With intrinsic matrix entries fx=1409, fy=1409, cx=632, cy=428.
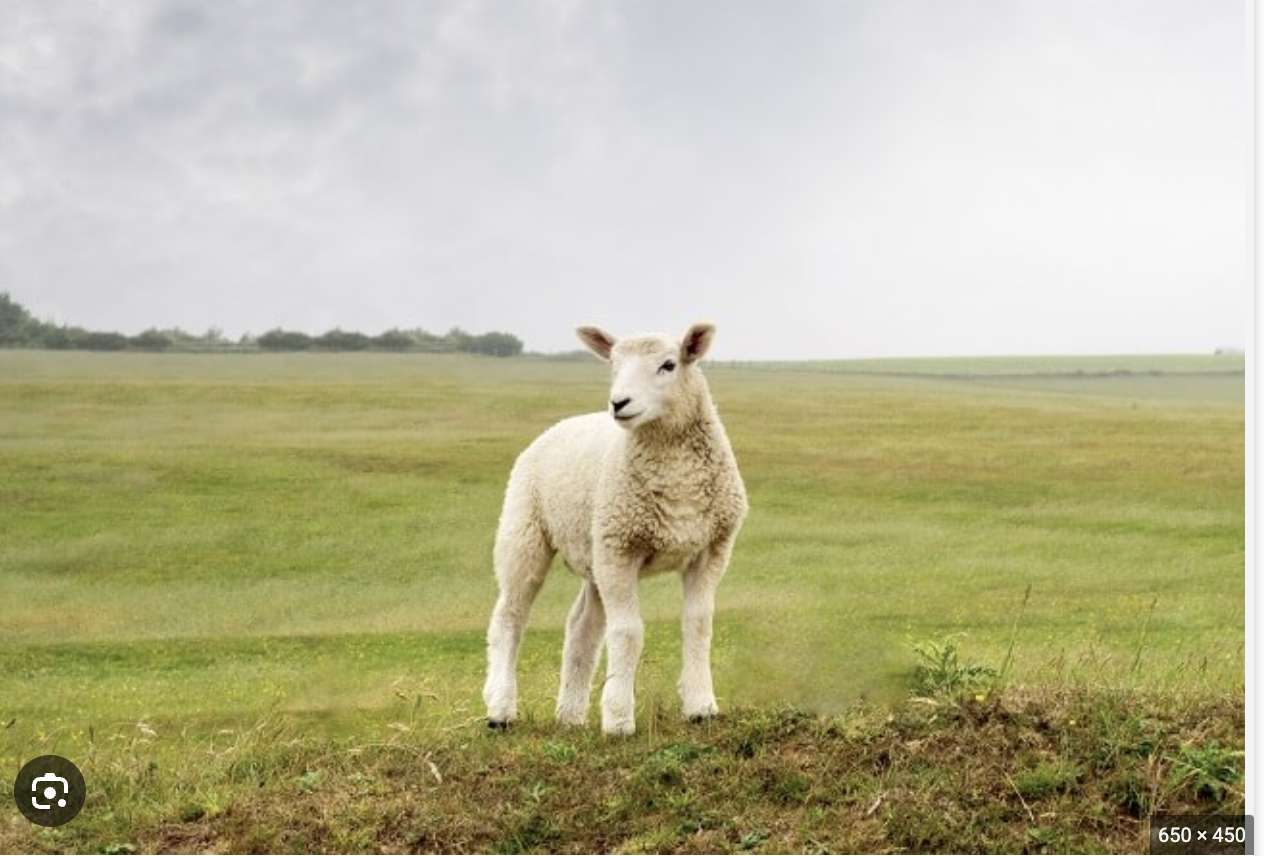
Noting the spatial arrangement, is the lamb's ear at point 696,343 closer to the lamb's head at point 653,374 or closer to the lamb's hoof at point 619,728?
the lamb's head at point 653,374

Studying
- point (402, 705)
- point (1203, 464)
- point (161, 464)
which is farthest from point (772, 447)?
point (402, 705)

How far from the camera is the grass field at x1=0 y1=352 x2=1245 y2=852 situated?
8523mm

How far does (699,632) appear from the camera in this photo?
26.1 ft

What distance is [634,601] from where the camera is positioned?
7.86 m

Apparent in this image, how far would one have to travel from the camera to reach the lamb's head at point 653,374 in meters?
7.46

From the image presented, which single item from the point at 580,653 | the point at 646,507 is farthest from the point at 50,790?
the point at 646,507

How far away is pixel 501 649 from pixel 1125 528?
1382 cm

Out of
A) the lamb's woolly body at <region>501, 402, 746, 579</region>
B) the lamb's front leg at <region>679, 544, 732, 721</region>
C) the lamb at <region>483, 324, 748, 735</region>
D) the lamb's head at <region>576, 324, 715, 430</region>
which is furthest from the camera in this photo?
the lamb's front leg at <region>679, 544, 732, 721</region>

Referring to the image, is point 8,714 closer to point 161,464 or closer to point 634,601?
point 634,601

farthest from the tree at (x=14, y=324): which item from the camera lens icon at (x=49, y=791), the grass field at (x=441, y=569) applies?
the camera lens icon at (x=49, y=791)

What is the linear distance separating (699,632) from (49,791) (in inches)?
147

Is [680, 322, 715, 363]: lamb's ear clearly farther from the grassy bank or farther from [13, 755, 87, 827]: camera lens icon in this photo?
[13, 755, 87, 827]: camera lens icon

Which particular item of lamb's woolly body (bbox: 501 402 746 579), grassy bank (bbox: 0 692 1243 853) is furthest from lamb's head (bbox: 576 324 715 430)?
grassy bank (bbox: 0 692 1243 853)

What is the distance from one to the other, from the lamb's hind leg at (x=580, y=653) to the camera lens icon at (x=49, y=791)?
2758mm
